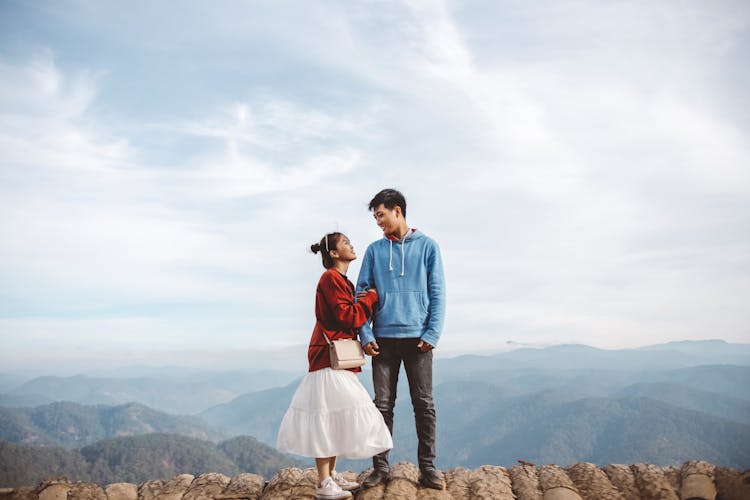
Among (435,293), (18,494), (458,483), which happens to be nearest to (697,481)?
(458,483)

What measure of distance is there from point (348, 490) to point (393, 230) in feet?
9.04

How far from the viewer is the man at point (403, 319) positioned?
550 cm

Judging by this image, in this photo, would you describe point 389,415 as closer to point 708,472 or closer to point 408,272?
point 408,272

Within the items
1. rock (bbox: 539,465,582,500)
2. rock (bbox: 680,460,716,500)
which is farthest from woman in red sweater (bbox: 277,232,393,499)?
rock (bbox: 680,460,716,500)

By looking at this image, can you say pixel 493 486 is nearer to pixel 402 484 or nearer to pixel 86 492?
pixel 402 484

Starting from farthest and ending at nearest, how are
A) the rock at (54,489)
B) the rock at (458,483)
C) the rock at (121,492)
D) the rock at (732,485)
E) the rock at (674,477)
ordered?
the rock at (121,492)
the rock at (54,489)
the rock at (674,477)
the rock at (458,483)
the rock at (732,485)

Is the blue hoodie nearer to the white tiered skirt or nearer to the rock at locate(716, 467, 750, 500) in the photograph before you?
the white tiered skirt

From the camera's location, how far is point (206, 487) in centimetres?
629

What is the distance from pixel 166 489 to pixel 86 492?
0.88 m

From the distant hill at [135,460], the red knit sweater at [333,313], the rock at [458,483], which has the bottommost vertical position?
the distant hill at [135,460]

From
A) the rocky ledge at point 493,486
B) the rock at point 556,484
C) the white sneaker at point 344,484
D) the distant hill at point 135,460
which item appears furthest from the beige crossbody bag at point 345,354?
the distant hill at point 135,460

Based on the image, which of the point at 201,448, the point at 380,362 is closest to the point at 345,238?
the point at 380,362

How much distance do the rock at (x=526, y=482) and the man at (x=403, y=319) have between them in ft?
3.51

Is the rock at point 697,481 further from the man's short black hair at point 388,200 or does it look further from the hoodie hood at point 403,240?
the man's short black hair at point 388,200
